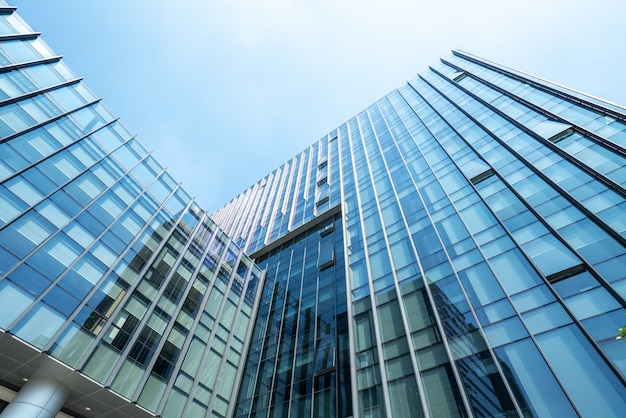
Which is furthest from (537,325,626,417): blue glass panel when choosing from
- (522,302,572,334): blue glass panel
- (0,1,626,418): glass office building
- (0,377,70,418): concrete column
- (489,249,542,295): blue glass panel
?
(0,377,70,418): concrete column

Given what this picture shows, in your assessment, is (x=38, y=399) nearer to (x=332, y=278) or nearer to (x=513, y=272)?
(x=332, y=278)

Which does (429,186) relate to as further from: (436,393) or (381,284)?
(436,393)

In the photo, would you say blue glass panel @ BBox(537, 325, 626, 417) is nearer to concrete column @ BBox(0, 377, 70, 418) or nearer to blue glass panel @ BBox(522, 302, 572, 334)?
blue glass panel @ BBox(522, 302, 572, 334)

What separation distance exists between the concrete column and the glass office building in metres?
0.08

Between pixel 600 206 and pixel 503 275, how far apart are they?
18.7 feet

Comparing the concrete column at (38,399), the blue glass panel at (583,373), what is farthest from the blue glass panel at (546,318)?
the concrete column at (38,399)

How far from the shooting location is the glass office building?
45.6 ft

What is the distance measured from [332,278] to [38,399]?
17514mm

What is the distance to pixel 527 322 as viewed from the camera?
46.4 feet

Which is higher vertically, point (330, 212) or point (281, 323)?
point (330, 212)

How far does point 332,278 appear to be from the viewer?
2553cm

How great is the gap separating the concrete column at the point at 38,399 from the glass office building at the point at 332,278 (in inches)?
3.3

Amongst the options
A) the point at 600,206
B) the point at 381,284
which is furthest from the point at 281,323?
the point at 600,206

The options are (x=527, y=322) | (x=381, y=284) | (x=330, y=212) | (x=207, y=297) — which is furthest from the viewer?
(x=330, y=212)
